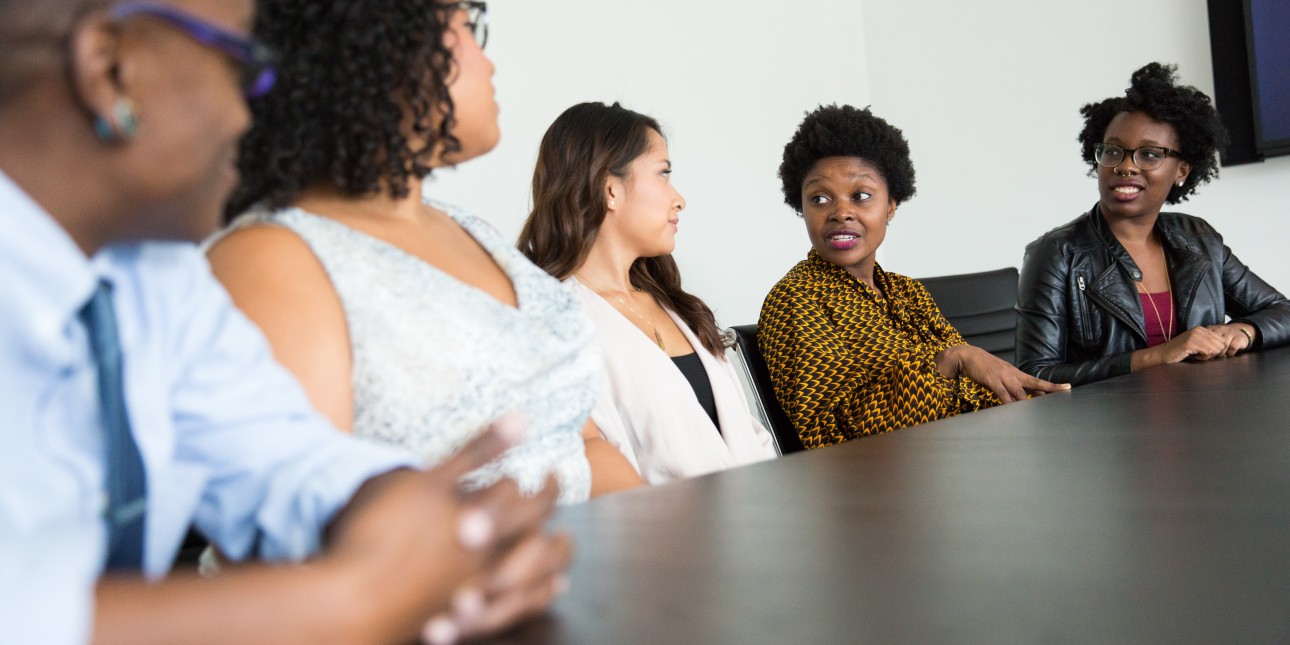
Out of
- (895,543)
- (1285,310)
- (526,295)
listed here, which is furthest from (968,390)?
(895,543)

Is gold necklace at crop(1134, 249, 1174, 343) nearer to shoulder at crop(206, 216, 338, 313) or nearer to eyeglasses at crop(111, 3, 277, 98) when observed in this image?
shoulder at crop(206, 216, 338, 313)

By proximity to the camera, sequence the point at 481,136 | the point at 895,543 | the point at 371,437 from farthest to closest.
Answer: the point at 481,136 < the point at 371,437 < the point at 895,543

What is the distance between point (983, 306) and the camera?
2.91m

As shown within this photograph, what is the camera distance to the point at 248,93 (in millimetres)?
515

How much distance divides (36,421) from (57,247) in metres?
0.08

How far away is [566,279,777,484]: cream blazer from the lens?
6.01 ft

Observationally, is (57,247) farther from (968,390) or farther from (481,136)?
A: (968,390)

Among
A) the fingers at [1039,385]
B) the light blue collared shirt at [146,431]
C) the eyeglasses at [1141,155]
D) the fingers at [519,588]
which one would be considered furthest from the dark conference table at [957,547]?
the eyeglasses at [1141,155]

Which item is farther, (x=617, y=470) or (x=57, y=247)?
(x=617, y=470)

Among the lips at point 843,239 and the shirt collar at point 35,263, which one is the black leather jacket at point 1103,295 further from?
the shirt collar at point 35,263

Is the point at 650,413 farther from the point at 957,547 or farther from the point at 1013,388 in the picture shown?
the point at 957,547

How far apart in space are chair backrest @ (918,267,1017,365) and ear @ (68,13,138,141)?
2.55 metres

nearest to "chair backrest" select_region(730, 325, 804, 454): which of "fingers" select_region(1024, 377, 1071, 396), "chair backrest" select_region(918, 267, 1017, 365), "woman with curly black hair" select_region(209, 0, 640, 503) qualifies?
"fingers" select_region(1024, 377, 1071, 396)

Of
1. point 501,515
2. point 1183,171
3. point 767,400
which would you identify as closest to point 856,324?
point 767,400
